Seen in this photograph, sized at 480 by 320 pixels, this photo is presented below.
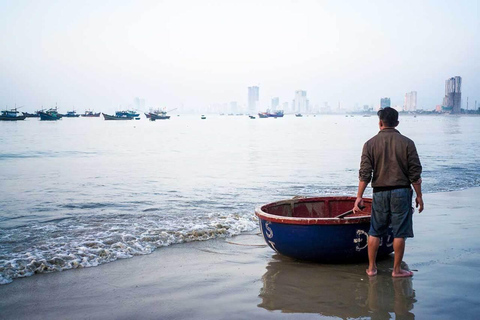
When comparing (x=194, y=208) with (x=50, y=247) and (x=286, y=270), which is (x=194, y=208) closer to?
(x=50, y=247)

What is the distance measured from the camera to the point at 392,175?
5.01 meters

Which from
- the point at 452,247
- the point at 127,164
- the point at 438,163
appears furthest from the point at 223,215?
the point at 438,163

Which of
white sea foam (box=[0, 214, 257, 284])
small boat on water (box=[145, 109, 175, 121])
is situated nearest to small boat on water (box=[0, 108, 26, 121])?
small boat on water (box=[145, 109, 175, 121])

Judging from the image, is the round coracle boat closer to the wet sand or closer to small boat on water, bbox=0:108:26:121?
the wet sand

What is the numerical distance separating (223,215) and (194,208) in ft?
4.09

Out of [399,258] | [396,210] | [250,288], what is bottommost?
[250,288]

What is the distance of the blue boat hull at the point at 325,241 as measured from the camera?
561cm

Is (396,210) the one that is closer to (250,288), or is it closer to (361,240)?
(361,240)

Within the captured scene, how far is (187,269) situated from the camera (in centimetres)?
600

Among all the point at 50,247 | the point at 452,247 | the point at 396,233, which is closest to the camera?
the point at 396,233

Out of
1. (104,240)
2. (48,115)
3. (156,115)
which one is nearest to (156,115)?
(156,115)

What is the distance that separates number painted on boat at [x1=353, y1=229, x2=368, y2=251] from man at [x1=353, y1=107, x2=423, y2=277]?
487 mm

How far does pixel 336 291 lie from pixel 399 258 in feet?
2.77

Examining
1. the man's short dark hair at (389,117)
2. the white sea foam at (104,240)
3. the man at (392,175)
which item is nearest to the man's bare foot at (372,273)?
the man at (392,175)
